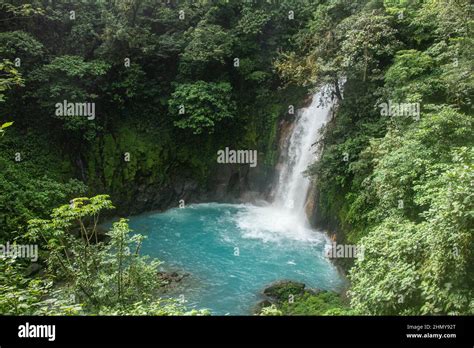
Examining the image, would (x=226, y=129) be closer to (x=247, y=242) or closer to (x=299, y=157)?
(x=299, y=157)

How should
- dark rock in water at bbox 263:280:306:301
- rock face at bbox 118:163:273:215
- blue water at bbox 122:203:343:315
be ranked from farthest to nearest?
1. rock face at bbox 118:163:273:215
2. blue water at bbox 122:203:343:315
3. dark rock in water at bbox 263:280:306:301

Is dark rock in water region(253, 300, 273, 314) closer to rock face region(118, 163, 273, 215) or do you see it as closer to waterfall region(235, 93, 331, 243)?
waterfall region(235, 93, 331, 243)

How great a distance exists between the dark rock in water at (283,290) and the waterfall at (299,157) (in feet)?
17.6

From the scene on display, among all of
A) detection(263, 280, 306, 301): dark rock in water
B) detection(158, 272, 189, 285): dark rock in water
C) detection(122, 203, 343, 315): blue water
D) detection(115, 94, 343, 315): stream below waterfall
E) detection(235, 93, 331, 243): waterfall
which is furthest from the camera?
detection(235, 93, 331, 243): waterfall

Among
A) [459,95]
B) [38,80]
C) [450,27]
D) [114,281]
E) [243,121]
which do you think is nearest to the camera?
[114,281]

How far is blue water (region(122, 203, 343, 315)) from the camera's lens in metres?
12.2

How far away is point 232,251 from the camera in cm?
1492

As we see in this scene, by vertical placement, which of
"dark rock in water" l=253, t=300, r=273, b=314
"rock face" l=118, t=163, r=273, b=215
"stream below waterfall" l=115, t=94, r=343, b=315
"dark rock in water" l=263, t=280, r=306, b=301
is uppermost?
"rock face" l=118, t=163, r=273, b=215

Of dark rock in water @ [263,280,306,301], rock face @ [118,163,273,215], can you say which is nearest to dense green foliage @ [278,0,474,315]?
dark rock in water @ [263,280,306,301]
